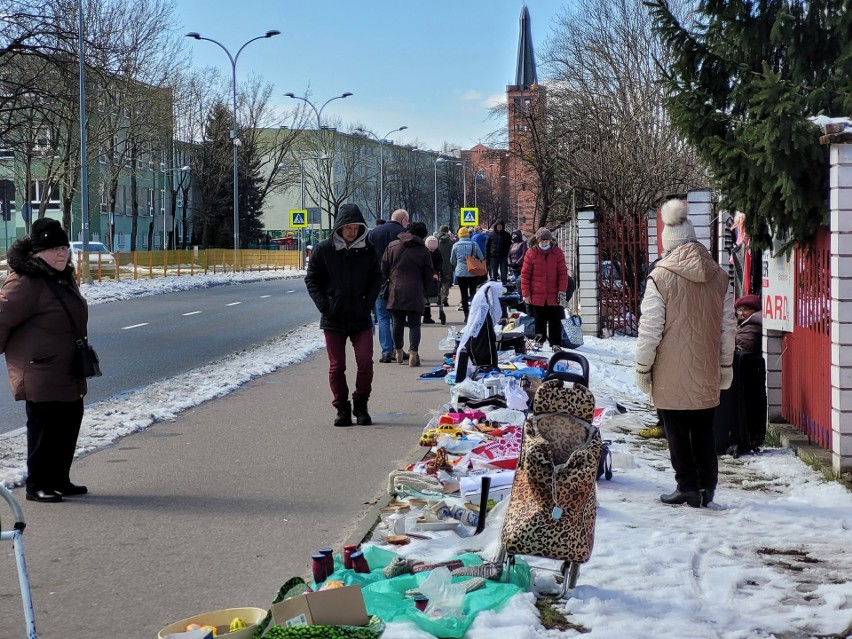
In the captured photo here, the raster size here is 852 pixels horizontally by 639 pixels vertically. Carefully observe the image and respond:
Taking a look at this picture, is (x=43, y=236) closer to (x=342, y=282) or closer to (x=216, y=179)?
(x=342, y=282)

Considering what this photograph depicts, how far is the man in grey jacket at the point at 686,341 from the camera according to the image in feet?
23.1

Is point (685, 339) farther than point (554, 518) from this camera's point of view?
Yes

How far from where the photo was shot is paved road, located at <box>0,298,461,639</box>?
17.4 feet

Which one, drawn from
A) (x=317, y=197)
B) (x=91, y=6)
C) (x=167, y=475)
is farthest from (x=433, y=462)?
(x=317, y=197)

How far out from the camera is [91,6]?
47.7 m

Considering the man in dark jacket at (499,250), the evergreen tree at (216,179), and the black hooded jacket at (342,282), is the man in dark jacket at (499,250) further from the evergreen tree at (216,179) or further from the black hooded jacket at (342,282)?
the evergreen tree at (216,179)

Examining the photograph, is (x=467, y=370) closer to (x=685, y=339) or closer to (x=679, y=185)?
→ (x=685, y=339)

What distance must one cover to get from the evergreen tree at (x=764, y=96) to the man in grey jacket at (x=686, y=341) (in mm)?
1915

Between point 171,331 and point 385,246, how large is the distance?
25.5 ft

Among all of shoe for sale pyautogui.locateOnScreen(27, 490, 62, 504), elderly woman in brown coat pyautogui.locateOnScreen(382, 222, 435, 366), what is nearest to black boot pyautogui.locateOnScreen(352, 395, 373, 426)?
shoe for sale pyautogui.locateOnScreen(27, 490, 62, 504)

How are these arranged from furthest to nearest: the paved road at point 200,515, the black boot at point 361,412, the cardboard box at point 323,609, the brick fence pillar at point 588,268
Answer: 1. the brick fence pillar at point 588,268
2. the black boot at point 361,412
3. the paved road at point 200,515
4. the cardboard box at point 323,609

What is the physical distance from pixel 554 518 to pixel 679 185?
25.4m

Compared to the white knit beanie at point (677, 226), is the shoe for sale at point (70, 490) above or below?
below

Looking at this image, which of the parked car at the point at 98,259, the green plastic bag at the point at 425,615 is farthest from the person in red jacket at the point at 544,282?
the parked car at the point at 98,259
